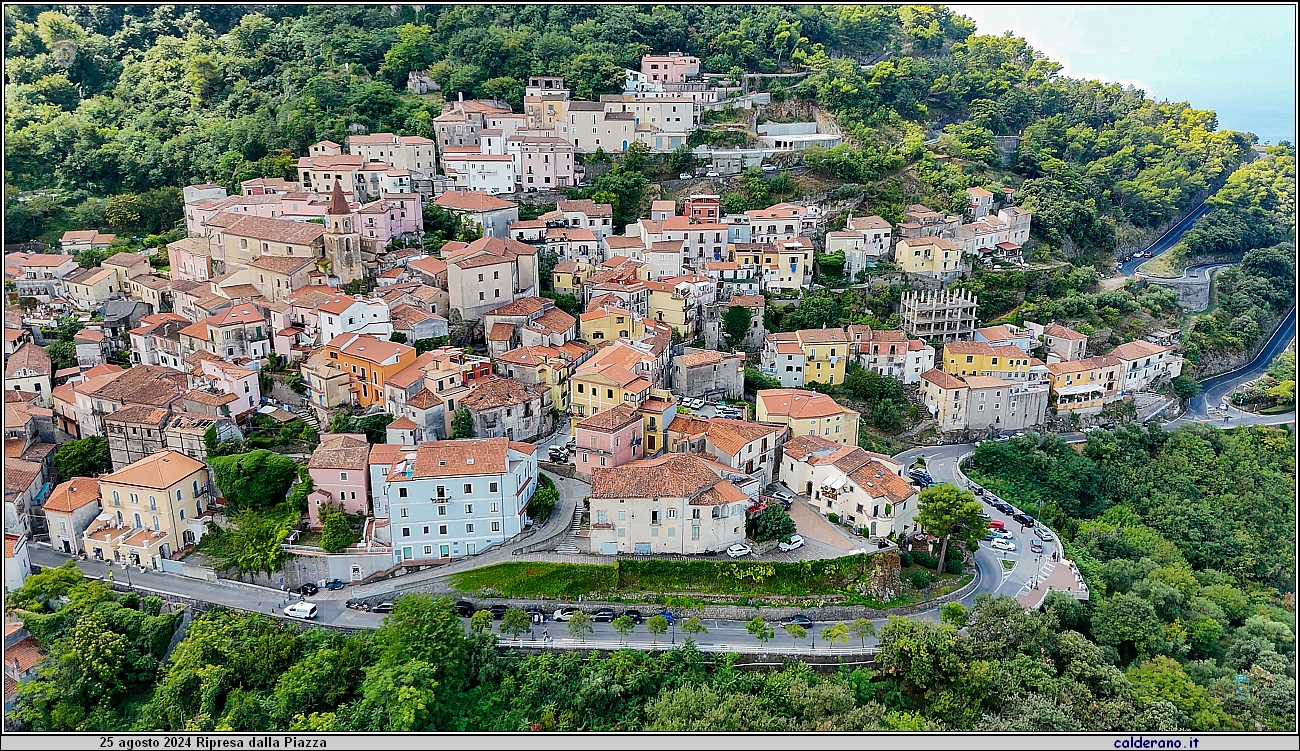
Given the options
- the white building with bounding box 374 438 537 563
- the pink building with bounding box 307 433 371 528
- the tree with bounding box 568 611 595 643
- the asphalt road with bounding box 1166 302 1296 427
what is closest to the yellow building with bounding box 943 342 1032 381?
the asphalt road with bounding box 1166 302 1296 427

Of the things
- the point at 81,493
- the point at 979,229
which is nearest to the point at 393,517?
the point at 81,493

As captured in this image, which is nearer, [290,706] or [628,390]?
[290,706]

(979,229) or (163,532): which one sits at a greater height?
(979,229)

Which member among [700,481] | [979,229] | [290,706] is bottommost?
[290,706]

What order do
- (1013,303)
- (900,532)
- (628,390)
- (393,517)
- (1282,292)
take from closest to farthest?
(393,517), (900,532), (628,390), (1013,303), (1282,292)

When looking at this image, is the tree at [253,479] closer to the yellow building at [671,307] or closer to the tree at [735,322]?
the yellow building at [671,307]

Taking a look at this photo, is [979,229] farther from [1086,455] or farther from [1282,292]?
[1282,292]

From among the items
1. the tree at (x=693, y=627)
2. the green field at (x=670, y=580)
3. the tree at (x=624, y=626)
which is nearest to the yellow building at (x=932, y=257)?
the green field at (x=670, y=580)
